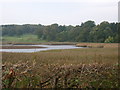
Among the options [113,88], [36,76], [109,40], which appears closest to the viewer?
[113,88]

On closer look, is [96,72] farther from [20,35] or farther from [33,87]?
[20,35]

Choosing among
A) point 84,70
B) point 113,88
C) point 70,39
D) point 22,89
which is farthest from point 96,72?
point 70,39

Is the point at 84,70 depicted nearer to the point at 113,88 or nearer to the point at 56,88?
the point at 113,88

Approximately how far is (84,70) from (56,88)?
8.80 feet

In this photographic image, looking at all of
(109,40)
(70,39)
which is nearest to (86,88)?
(109,40)

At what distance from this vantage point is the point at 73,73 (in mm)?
9109

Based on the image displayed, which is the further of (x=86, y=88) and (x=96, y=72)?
(x=96, y=72)

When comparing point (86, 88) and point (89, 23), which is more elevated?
point (89, 23)

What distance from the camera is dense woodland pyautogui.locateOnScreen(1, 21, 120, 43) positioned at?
8406cm

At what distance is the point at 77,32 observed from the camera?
4001 inches

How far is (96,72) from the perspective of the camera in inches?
376

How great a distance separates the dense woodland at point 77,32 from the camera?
84.1 meters

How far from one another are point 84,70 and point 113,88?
2053 mm

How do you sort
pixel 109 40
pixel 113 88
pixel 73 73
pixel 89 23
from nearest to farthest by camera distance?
1. pixel 113 88
2. pixel 73 73
3. pixel 109 40
4. pixel 89 23
